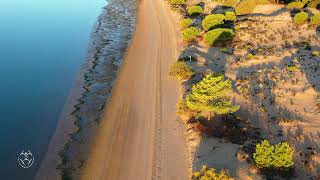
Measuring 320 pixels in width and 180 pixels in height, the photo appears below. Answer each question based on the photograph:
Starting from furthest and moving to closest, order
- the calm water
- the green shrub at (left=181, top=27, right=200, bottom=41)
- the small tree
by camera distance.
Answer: the green shrub at (left=181, top=27, right=200, bottom=41) < the calm water < the small tree

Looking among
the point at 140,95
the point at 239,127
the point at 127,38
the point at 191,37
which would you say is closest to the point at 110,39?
the point at 127,38

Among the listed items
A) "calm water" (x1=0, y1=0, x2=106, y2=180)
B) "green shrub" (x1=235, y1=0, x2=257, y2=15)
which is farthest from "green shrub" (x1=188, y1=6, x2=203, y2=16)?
"calm water" (x1=0, y1=0, x2=106, y2=180)

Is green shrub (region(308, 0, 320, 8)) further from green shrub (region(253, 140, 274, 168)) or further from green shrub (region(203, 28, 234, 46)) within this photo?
green shrub (region(253, 140, 274, 168))

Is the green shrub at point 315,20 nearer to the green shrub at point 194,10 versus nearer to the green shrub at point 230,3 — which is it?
the green shrub at point 230,3

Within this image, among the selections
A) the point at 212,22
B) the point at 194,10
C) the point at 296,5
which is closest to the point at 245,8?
the point at 296,5

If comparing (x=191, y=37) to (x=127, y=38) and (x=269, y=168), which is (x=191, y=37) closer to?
(x=127, y=38)

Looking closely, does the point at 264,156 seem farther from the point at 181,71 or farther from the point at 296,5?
the point at 296,5
